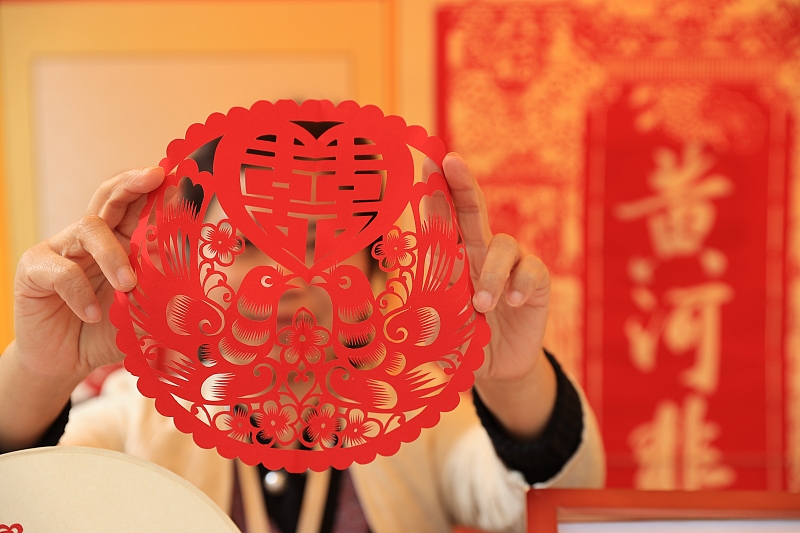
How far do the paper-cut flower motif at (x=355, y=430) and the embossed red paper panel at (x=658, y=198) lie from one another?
124 cm

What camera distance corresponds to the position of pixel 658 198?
5.47 feet

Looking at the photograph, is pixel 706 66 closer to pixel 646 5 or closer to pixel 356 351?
pixel 646 5

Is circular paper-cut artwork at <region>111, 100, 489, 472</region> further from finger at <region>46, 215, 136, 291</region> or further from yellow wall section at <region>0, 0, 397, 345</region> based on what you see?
yellow wall section at <region>0, 0, 397, 345</region>

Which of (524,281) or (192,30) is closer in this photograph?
(524,281)

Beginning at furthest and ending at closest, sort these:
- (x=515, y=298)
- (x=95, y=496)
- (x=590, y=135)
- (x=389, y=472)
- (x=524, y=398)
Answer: (x=590, y=135) → (x=389, y=472) → (x=524, y=398) → (x=515, y=298) → (x=95, y=496)

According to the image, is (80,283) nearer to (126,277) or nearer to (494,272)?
(126,277)

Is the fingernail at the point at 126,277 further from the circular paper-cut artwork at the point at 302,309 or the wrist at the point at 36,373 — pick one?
the wrist at the point at 36,373

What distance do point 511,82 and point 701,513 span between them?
53.2 inches

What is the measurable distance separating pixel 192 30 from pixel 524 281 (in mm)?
1454

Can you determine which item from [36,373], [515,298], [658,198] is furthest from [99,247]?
[658,198]

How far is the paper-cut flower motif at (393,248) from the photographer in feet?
1.69

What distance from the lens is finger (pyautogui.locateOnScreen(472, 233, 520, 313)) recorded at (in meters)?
0.52

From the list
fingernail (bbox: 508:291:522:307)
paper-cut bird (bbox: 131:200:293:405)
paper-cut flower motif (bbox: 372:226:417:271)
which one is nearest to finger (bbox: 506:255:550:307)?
fingernail (bbox: 508:291:522:307)

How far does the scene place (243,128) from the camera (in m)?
0.51
